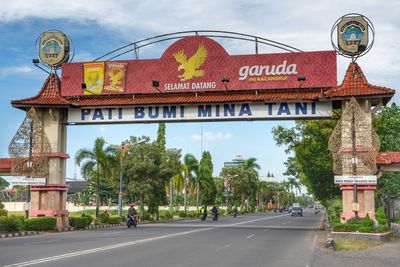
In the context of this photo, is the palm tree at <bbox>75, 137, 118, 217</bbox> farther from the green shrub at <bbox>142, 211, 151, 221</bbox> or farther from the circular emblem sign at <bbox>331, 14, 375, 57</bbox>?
the circular emblem sign at <bbox>331, 14, 375, 57</bbox>

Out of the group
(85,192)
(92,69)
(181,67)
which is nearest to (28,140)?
(92,69)

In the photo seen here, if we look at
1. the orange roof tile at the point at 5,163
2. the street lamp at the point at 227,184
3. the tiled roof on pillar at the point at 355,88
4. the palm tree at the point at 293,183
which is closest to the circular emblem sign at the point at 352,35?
the tiled roof on pillar at the point at 355,88

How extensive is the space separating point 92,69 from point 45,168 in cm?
608

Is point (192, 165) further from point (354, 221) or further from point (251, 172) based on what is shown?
point (354, 221)

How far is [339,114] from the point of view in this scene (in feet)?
93.0

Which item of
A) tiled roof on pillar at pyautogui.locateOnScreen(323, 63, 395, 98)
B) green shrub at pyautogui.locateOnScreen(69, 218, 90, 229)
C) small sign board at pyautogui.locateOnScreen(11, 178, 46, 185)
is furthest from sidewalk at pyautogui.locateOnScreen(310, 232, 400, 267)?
green shrub at pyautogui.locateOnScreen(69, 218, 90, 229)

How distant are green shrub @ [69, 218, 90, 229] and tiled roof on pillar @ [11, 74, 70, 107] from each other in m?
6.61

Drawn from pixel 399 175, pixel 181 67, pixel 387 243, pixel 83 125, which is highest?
pixel 181 67

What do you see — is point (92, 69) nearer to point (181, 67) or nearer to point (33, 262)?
point (181, 67)

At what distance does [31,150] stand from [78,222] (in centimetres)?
509

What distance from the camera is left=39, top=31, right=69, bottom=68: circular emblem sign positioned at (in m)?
31.9

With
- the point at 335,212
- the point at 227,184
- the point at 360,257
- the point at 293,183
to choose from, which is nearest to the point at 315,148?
the point at 335,212

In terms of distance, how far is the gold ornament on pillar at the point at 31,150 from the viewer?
96.0ft

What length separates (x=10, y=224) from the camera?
2617cm
